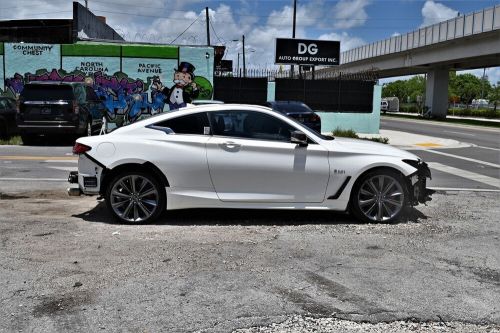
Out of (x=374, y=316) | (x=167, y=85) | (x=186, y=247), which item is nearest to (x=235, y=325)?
(x=374, y=316)

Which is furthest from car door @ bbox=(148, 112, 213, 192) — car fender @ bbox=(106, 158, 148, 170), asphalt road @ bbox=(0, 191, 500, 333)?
asphalt road @ bbox=(0, 191, 500, 333)

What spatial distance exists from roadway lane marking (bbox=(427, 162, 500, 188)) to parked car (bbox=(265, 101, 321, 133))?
4866mm

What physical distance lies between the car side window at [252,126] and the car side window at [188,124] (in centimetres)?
12

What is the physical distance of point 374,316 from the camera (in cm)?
414

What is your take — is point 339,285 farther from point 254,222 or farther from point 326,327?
point 254,222

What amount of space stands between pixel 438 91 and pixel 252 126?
2040 inches

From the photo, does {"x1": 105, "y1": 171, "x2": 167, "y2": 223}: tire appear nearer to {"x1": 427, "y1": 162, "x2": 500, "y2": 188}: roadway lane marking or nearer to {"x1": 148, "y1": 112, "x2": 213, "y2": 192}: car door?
{"x1": 148, "y1": 112, "x2": 213, "y2": 192}: car door

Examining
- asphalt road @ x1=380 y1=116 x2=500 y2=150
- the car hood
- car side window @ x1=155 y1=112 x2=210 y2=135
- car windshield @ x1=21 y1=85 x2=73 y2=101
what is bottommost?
asphalt road @ x1=380 y1=116 x2=500 y2=150

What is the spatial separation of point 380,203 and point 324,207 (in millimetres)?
729

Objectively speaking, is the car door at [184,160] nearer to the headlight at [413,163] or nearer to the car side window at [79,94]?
the headlight at [413,163]

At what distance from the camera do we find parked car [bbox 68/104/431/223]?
666 cm

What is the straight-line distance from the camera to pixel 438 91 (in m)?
54.6

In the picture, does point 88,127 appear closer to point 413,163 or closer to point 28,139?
point 28,139

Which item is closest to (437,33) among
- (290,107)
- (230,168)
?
(290,107)
